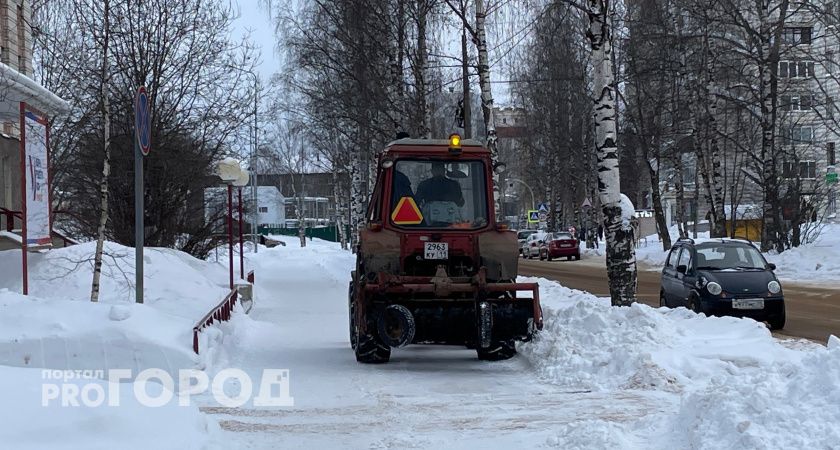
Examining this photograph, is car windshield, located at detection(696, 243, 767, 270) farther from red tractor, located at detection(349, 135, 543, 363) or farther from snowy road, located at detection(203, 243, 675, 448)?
red tractor, located at detection(349, 135, 543, 363)

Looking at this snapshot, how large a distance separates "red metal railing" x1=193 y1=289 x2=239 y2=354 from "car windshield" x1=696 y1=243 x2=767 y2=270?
809cm

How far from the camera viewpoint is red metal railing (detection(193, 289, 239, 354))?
31.9 feet

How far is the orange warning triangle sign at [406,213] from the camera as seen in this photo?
10.9 m

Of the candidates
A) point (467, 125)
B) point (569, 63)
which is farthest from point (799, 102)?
point (467, 125)

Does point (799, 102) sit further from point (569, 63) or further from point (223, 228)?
point (223, 228)

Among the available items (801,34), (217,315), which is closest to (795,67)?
(801,34)

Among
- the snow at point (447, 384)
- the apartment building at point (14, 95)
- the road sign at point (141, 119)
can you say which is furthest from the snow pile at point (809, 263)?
the road sign at point (141, 119)

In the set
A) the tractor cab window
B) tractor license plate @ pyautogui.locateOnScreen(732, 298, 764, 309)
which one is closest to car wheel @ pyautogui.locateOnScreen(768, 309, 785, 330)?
tractor license plate @ pyautogui.locateOnScreen(732, 298, 764, 309)

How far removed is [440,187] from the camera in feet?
36.4

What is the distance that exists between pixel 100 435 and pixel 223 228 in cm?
1862

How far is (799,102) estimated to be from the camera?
32438mm

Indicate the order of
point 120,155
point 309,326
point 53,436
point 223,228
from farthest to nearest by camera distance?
point 223,228
point 120,155
point 309,326
point 53,436

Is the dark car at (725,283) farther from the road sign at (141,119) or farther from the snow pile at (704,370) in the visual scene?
the road sign at (141,119)

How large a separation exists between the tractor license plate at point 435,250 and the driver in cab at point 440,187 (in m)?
0.65
